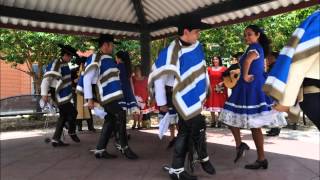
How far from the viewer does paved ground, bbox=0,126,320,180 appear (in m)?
5.84

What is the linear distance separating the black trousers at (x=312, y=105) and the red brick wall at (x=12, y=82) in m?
22.0

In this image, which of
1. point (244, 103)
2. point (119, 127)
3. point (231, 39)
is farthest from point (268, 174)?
point (231, 39)

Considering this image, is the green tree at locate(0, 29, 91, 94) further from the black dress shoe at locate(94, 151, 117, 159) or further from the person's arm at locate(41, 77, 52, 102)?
the black dress shoe at locate(94, 151, 117, 159)

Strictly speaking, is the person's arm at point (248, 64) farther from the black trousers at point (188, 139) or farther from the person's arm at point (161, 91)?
the person's arm at point (161, 91)

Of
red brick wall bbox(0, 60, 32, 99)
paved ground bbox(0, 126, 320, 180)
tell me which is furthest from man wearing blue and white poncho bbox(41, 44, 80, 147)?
red brick wall bbox(0, 60, 32, 99)

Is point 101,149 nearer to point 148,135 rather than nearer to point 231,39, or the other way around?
point 148,135

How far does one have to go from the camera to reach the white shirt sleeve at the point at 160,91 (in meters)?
5.38

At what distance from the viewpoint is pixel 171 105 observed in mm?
5824

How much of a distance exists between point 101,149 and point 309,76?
175 inches

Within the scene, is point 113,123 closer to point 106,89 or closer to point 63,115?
point 106,89

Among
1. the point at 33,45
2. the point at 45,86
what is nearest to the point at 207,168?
the point at 45,86

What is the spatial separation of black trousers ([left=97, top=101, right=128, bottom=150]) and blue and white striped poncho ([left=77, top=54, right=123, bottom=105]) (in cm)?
14

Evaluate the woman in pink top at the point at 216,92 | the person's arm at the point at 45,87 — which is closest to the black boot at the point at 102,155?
the person's arm at the point at 45,87

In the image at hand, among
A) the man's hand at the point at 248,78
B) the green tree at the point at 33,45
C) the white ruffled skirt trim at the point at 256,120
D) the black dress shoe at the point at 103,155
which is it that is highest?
the green tree at the point at 33,45
